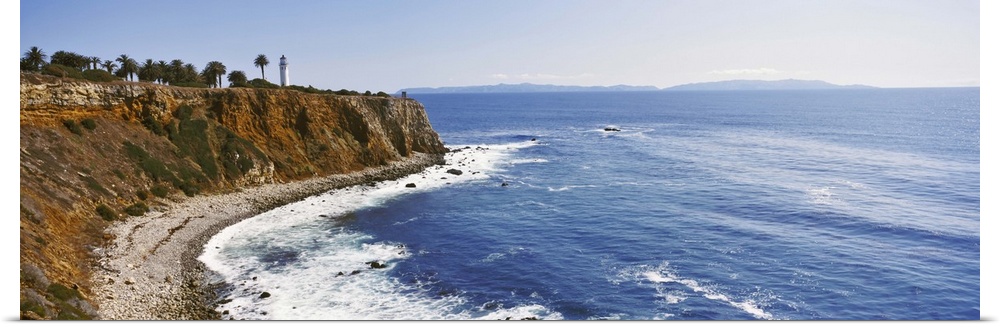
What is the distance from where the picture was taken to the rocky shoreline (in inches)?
1230

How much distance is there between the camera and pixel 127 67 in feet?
250

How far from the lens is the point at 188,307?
32.0 m

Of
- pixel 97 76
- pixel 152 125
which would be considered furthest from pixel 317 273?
pixel 97 76

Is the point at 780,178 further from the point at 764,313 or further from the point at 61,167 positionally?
the point at 61,167

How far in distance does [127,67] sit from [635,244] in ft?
237

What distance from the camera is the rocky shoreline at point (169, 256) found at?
31234 mm

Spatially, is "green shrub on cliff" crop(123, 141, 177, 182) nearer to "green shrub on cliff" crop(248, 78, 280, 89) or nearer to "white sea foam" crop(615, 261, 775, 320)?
"green shrub on cliff" crop(248, 78, 280, 89)

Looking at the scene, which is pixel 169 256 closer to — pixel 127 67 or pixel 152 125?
pixel 152 125

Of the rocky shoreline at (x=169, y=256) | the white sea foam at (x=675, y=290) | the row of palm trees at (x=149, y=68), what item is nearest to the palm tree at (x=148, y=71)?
the row of palm trees at (x=149, y=68)

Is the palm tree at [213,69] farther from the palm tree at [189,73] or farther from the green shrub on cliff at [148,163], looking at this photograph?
the green shrub on cliff at [148,163]

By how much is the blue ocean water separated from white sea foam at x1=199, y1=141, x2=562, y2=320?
0.51 feet

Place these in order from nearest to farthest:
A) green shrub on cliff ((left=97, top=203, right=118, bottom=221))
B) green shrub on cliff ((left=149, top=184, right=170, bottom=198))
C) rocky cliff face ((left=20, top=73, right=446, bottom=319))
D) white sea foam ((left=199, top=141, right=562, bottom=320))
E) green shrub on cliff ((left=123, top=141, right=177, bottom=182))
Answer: white sea foam ((left=199, top=141, right=562, bottom=320))
rocky cliff face ((left=20, top=73, right=446, bottom=319))
green shrub on cliff ((left=97, top=203, right=118, bottom=221))
green shrub on cliff ((left=149, top=184, right=170, bottom=198))
green shrub on cliff ((left=123, top=141, right=177, bottom=182))

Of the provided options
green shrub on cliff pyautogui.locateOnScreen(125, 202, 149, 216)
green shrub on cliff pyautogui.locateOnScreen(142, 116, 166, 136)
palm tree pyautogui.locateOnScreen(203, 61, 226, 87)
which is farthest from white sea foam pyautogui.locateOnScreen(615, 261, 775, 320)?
palm tree pyautogui.locateOnScreen(203, 61, 226, 87)

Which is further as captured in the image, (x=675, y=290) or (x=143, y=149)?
(x=143, y=149)
